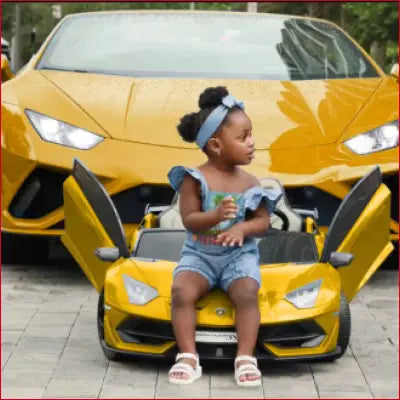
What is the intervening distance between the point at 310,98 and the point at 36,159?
5.45 ft

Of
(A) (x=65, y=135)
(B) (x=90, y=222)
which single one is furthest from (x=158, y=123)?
(B) (x=90, y=222)

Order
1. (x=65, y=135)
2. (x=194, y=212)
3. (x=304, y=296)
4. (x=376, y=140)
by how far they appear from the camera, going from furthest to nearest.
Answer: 1. (x=376, y=140)
2. (x=65, y=135)
3. (x=304, y=296)
4. (x=194, y=212)

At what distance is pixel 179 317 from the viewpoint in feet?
16.8

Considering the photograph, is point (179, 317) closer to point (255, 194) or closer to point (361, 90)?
point (255, 194)

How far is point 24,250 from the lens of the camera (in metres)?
7.80

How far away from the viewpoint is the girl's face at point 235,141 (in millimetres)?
5109

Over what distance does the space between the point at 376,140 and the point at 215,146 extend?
2.30 metres

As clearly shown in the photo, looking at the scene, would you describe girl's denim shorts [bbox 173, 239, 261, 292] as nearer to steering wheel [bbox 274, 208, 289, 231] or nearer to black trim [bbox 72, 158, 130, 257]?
black trim [bbox 72, 158, 130, 257]

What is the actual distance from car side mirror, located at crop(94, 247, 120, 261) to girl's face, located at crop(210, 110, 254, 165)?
795 mm

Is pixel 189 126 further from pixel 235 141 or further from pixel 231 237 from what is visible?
pixel 231 237

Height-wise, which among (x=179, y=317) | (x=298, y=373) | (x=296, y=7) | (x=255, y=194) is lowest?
(x=296, y=7)

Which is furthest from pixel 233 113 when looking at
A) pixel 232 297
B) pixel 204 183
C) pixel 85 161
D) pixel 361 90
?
pixel 361 90

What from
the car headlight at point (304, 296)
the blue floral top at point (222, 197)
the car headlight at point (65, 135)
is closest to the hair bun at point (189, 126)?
the blue floral top at point (222, 197)

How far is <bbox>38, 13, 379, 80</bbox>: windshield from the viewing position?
793cm
